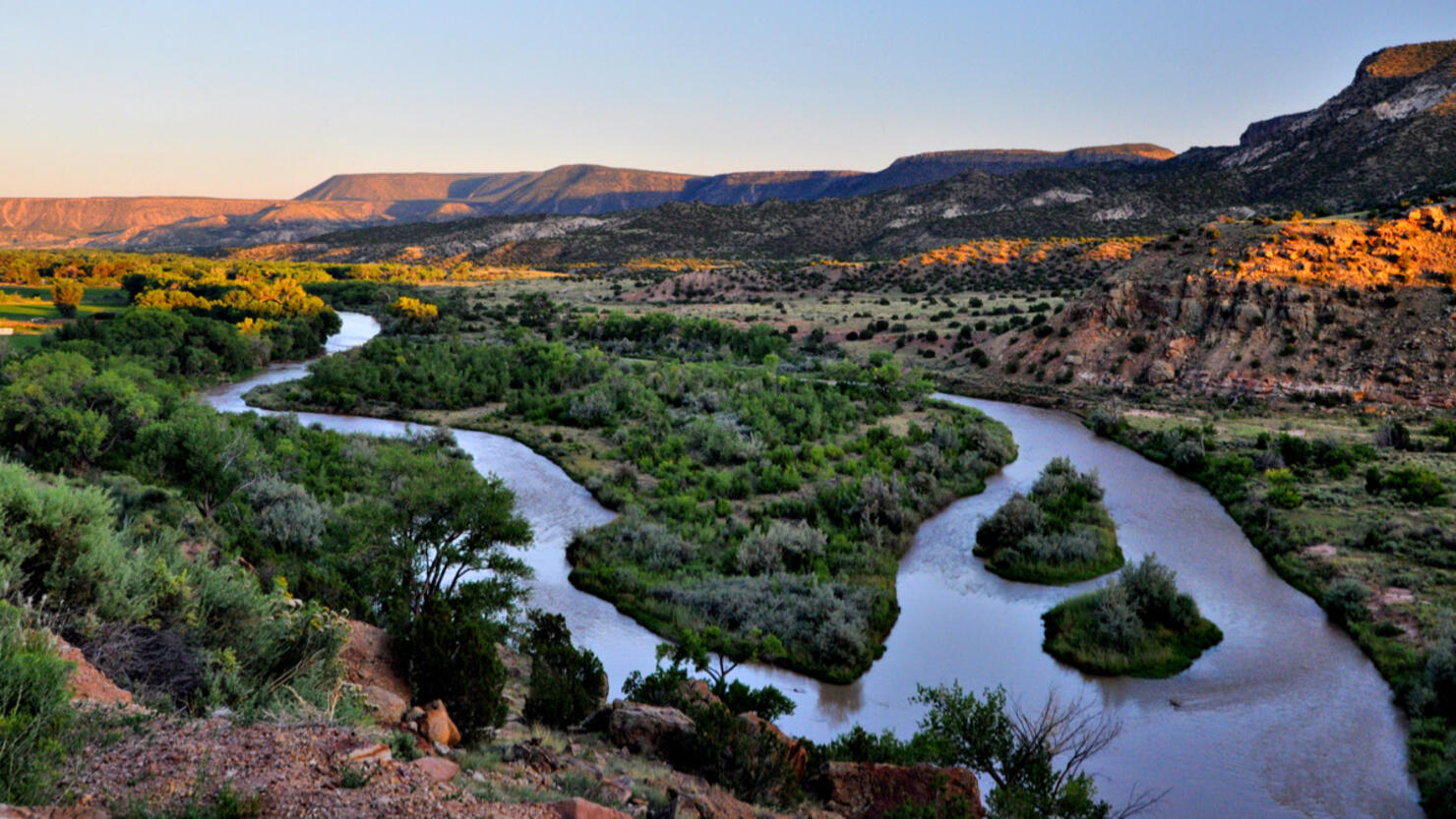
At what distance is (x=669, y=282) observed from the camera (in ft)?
246

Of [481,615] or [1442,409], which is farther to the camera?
[1442,409]

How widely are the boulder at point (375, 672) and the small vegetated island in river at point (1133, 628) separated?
11.5 m

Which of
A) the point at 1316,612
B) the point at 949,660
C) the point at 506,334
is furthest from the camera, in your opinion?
the point at 506,334

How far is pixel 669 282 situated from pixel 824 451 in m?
49.8

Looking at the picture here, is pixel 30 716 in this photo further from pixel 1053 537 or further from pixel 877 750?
pixel 1053 537

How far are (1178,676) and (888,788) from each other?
25.8 ft

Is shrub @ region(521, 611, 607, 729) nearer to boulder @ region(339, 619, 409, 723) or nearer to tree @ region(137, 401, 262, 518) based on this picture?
boulder @ region(339, 619, 409, 723)

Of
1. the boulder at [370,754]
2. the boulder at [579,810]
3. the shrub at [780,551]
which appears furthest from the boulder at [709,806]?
the shrub at [780,551]

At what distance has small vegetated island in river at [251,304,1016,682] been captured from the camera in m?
16.7

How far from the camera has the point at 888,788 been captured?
9312 mm

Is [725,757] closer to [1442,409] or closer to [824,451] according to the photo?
[824,451]

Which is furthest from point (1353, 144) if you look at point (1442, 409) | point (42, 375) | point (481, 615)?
point (42, 375)

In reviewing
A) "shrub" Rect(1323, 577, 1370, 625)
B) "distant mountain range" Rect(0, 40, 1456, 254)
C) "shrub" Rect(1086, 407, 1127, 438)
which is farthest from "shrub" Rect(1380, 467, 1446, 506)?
"distant mountain range" Rect(0, 40, 1456, 254)

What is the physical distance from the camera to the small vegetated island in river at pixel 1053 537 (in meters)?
18.9
